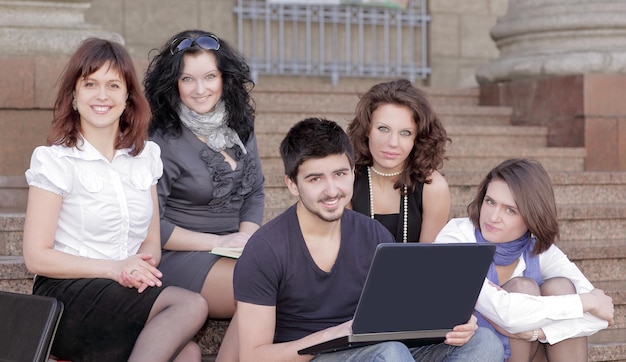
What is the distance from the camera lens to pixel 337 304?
310 centimetres

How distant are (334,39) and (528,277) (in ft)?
19.5

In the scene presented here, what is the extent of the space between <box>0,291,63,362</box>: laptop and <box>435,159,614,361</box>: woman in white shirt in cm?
143

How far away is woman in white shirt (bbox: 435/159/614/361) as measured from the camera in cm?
338

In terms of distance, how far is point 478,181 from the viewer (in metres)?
5.45

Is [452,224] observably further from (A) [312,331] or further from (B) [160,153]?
(B) [160,153]

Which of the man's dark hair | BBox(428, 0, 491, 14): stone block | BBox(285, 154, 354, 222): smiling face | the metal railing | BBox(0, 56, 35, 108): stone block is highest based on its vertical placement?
BBox(428, 0, 491, 14): stone block

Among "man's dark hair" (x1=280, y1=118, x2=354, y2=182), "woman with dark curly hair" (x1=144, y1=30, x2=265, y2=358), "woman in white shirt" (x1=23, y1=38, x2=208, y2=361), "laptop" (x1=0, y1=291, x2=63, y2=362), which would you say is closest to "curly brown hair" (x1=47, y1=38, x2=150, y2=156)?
"woman in white shirt" (x1=23, y1=38, x2=208, y2=361)

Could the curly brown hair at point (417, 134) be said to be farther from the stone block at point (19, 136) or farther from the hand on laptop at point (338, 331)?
the stone block at point (19, 136)

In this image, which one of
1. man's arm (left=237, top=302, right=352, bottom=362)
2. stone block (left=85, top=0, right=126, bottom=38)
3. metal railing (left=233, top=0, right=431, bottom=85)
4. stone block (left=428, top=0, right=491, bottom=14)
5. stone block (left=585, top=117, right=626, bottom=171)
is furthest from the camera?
stone block (left=428, top=0, right=491, bottom=14)

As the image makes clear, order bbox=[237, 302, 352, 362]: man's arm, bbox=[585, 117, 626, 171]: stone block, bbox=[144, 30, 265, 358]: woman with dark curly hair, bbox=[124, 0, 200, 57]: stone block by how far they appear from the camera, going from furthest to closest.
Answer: bbox=[124, 0, 200, 57]: stone block
bbox=[585, 117, 626, 171]: stone block
bbox=[144, 30, 265, 358]: woman with dark curly hair
bbox=[237, 302, 352, 362]: man's arm

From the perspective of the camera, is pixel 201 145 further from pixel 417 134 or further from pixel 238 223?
pixel 417 134

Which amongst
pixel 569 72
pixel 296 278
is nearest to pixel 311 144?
pixel 296 278

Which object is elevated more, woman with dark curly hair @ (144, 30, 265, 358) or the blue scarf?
woman with dark curly hair @ (144, 30, 265, 358)

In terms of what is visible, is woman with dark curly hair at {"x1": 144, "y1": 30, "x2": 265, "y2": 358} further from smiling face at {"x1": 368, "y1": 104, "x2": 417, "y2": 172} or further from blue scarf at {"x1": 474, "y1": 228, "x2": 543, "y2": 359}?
blue scarf at {"x1": 474, "y1": 228, "x2": 543, "y2": 359}
